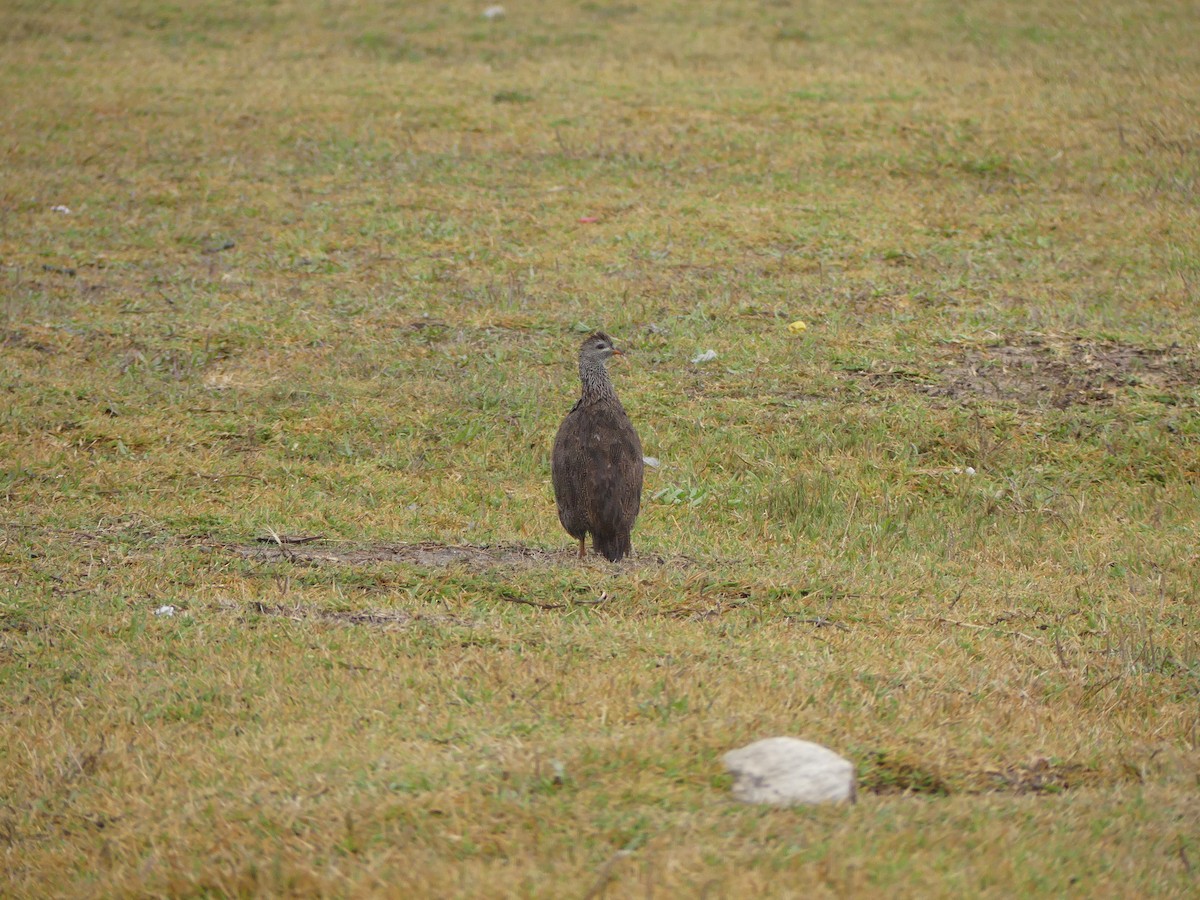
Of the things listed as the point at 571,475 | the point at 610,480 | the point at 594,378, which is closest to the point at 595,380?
the point at 594,378

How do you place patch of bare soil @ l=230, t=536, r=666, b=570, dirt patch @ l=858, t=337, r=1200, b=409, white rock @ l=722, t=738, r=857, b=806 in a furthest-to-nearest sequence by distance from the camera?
dirt patch @ l=858, t=337, r=1200, b=409, patch of bare soil @ l=230, t=536, r=666, b=570, white rock @ l=722, t=738, r=857, b=806

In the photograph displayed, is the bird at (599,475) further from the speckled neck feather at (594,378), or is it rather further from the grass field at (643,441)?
the grass field at (643,441)

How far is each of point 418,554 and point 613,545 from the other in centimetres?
114

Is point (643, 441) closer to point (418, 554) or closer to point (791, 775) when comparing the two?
point (418, 554)

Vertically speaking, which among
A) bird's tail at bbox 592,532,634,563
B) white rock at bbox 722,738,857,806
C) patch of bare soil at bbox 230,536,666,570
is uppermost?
white rock at bbox 722,738,857,806

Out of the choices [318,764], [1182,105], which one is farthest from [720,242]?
[318,764]

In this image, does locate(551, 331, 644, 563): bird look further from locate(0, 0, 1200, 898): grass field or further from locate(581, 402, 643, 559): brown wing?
locate(0, 0, 1200, 898): grass field

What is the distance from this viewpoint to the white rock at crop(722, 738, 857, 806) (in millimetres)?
4648

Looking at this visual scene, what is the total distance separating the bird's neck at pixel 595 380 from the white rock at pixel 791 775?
3731 millimetres

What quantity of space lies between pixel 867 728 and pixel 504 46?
1801cm

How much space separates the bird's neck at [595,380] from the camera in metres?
8.26

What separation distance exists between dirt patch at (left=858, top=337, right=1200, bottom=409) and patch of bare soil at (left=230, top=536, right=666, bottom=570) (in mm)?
3885

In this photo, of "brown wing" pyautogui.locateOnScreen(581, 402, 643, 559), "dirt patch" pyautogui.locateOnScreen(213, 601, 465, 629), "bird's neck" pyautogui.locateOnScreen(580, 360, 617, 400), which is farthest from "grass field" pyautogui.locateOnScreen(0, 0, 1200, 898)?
"bird's neck" pyautogui.locateOnScreen(580, 360, 617, 400)

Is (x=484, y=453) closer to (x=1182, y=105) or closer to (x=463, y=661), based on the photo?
(x=463, y=661)
